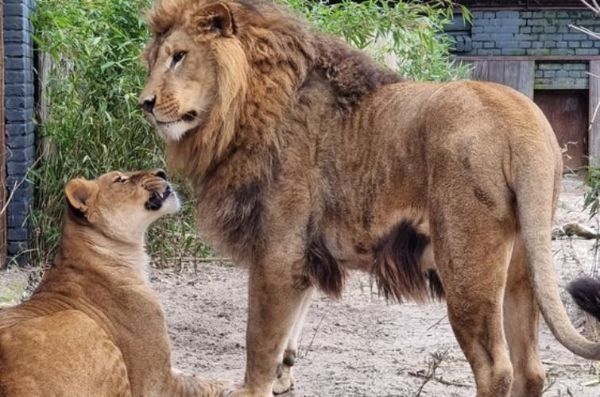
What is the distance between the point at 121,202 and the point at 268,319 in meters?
0.75

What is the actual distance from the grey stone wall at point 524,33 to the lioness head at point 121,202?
14.3m

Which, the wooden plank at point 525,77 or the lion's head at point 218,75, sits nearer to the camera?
the lion's head at point 218,75

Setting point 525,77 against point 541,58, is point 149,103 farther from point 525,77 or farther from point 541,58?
point 541,58

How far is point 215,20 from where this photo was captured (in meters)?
5.01

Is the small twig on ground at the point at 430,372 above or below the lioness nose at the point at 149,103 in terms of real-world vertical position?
below

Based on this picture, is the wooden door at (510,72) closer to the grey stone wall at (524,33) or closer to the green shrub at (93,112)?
the grey stone wall at (524,33)

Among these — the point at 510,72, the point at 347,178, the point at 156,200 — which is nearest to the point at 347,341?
the point at 347,178

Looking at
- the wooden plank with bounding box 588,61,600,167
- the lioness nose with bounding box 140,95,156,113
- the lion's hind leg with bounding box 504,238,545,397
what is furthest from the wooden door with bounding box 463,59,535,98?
the lion's hind leg with bounding box 504,238,545,397

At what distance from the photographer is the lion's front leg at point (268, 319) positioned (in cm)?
479

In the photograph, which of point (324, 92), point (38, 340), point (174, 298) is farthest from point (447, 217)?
point (174, 298)

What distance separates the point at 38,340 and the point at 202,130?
1312 mm

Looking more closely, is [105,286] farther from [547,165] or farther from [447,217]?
[547,165]

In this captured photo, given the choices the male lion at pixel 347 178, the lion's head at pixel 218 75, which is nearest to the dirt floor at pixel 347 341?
the male lion at pixel 347 178

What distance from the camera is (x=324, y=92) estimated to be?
5012mm
